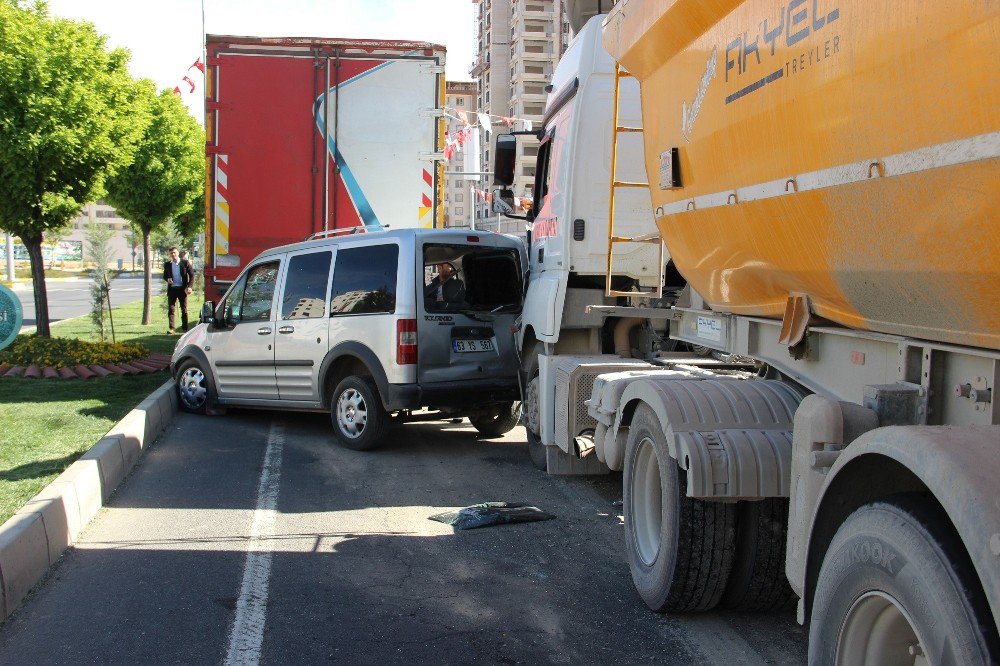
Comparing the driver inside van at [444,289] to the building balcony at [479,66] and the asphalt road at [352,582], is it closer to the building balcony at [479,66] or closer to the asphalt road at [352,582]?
the asphalt road at [352,582]

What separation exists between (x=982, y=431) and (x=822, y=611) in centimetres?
74

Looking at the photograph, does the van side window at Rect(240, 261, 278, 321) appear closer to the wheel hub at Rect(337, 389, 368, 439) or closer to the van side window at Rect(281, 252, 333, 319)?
the van side window at Rect(281, 252, 333, 319)

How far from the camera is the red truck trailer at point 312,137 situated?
35.0 feet

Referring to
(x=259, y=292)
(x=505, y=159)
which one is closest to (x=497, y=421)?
(x=505, y=159)

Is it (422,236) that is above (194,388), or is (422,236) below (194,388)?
above

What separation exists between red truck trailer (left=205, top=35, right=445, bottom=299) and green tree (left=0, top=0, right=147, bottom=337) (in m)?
2.12

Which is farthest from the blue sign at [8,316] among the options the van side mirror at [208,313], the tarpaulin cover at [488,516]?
the tarpaulin cover at [488,516]

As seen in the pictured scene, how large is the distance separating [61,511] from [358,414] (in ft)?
10.7

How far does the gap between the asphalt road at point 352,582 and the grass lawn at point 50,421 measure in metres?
0.54

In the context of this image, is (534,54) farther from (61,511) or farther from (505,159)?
(61,511)

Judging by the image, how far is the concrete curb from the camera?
14.6ft

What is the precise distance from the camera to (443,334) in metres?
8.13

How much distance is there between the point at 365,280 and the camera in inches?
329

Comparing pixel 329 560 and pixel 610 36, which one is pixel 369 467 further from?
pixel 610 36
